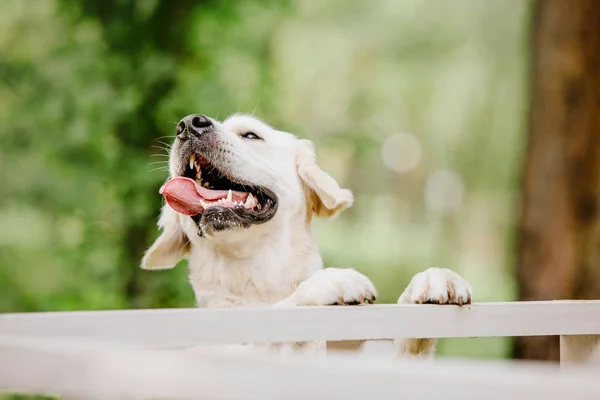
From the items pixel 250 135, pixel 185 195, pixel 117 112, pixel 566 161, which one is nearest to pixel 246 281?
pixel 185 195

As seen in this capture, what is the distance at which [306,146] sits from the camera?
258 cm

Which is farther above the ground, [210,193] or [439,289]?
[210,193]

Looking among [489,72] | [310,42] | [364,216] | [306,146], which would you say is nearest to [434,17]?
[489,72]

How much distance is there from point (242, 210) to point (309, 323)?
2.91ft

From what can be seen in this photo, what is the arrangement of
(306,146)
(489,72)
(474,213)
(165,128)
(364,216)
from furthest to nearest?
(474,213) → (364,216) → (489,72) → (165,128) → (306,146)

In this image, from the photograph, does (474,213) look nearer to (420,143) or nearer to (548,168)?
(420,143)

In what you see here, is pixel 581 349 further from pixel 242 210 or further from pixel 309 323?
pixel 242 210

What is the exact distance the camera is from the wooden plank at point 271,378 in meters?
0.73

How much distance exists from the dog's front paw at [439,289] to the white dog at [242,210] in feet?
1.70

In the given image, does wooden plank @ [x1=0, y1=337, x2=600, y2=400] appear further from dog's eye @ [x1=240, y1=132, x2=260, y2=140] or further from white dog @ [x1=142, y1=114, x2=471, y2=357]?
dog's eye @ [x1=240, y1=132, x2=260, y2=140]

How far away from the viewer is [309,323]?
4.60 feet

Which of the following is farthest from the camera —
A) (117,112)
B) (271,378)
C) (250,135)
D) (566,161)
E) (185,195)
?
(566,161)

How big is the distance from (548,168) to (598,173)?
31 cm

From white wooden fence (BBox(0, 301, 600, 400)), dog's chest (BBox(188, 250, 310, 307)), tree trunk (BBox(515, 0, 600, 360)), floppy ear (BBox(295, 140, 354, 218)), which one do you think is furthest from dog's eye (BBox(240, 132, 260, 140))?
tree trunk (BBox(515, 0, 600, 360))
